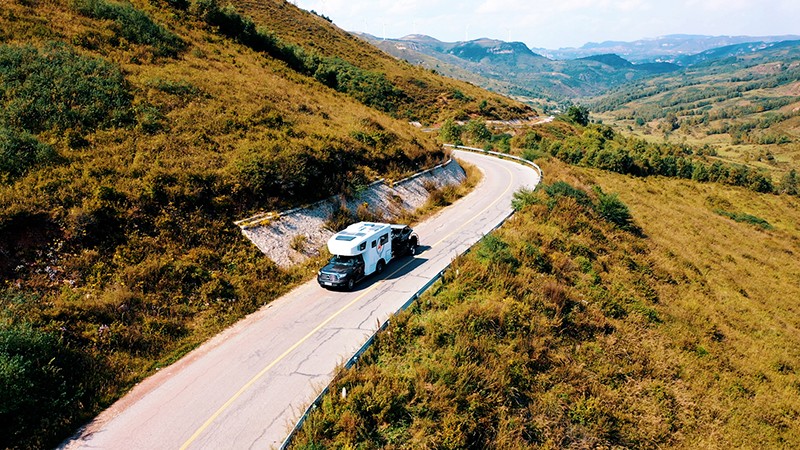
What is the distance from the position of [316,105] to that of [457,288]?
25707 mm

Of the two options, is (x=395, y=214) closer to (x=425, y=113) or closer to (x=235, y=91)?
(x=235, y=91)

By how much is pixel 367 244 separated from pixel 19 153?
15756mm

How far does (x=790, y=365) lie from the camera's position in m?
18.7

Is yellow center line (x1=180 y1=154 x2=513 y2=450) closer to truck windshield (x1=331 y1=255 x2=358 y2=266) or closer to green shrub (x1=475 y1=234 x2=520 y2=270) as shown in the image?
truck windshield (x1=331 y1=255 x2=358 y2=266)

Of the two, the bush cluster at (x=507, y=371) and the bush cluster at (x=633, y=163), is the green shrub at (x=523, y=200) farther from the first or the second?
the bush cluster at (x=633, y=163)

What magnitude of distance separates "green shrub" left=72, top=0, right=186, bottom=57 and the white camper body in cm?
2654

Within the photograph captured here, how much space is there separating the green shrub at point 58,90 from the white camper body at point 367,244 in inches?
607

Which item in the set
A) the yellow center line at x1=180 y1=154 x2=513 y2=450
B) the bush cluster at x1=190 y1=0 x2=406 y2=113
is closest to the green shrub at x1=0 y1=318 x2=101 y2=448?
the yellow center line at x1=180 y1=154 x2=513 y2=450

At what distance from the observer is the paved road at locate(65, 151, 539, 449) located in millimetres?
9555

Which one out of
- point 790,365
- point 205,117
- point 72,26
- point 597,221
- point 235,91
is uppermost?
point 72,26

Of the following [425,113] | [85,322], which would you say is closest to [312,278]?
[85,322]

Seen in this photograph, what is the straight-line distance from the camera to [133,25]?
3216cm

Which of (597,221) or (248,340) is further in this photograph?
(597,221)

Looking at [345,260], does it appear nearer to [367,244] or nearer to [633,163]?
[367,244]
